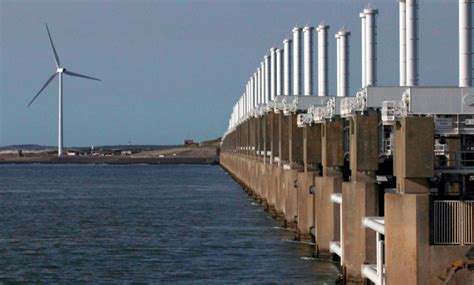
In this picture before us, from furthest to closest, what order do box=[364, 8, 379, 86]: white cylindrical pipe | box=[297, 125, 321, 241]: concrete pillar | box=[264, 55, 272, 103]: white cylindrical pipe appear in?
1. box=[264, 55, 272, 103]: white cylindrical pipe
2. box=[297, 125, 321, 241]: concrete pillar
3. box=[364, 8, 379, 86]: white cylindrical pipe

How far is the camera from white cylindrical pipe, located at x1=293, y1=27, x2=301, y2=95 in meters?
79.1

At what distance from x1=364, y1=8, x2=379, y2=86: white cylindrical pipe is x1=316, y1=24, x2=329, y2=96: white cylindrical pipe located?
14.3 meters

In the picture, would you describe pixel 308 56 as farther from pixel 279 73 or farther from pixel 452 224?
pixel 452 224

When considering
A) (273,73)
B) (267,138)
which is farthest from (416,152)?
(273,73)

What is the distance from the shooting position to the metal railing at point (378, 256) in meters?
32.7

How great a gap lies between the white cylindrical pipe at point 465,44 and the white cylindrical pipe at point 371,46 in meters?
8.96

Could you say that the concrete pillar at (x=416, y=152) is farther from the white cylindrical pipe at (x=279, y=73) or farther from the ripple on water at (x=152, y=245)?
the white cylindrical pipe at (x=279, y=73)

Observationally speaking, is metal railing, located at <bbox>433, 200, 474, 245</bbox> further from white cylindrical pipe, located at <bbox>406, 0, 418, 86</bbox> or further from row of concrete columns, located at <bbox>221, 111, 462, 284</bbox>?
white cylindrical pipe, located at <bbox>406, 0, 418, 86</bbox>

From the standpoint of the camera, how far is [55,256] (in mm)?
53406

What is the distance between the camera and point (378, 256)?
33.2m

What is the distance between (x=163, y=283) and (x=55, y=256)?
37.0ft

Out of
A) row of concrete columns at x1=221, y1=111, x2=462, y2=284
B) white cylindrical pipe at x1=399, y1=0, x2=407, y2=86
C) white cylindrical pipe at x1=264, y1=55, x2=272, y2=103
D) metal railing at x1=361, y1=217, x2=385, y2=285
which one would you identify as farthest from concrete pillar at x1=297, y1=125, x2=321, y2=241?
white cylindrical pipe at x1=264, y1=55, x2=272, y2=103

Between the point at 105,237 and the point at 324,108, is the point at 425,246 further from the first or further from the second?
the point at 105,237

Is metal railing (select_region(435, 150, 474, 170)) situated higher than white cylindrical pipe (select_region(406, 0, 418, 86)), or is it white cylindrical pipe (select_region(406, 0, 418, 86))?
white cylindrical pipe (select_region(406, 0, 418, 86))
